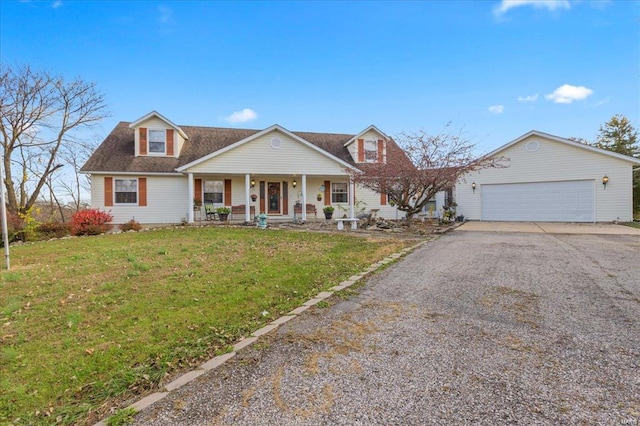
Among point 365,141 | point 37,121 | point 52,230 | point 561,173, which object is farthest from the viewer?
point 365,141

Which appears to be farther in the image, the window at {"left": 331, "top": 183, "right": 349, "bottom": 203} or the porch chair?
the window at {"left": 331, "top": 183, "right": 349, "bottom": 203}

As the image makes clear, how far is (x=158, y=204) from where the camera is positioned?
16.4 metres

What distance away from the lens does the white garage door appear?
16406 mm

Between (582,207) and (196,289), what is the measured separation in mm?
18752

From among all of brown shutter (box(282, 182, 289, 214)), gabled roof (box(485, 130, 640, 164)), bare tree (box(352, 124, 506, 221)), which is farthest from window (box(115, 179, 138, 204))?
gabled roof (box(485, 130, 640, 164))

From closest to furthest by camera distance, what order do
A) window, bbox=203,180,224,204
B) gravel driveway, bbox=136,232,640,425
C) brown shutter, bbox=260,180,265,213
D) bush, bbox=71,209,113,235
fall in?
gravel driveway, bbox=136,232,640,425 → bush, bbox=71,209,113,235 → window, bbox=203,180,224,204 → brown shutter, bbox=260,180,265,213

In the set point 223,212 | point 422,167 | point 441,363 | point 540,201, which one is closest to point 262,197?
point 223,212

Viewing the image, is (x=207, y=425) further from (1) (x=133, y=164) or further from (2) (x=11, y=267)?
(1) (x=133, y=164)

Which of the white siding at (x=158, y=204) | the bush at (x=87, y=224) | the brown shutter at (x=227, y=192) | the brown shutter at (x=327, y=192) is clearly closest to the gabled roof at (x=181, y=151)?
the white siding at (x=158, y=204)

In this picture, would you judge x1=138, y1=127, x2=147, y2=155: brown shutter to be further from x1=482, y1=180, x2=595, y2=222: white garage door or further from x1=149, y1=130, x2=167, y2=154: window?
x1=482, y1=180, x2=595, y2=222: white garage door

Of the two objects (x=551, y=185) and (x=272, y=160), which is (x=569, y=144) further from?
(x=272, y=160)

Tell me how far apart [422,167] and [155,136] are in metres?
13.2

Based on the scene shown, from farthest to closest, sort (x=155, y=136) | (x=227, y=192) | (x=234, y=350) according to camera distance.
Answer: (x=227, y=192) < (x=155, y=136) < (x=234, y=350)

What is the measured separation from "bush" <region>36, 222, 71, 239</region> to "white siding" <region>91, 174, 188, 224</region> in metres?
3.15
